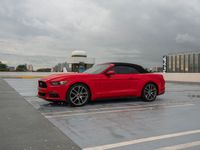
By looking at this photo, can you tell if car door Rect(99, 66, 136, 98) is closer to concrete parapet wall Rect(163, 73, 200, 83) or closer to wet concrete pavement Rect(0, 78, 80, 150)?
wet concrete pavement Rect(0, 78, 80, 150)

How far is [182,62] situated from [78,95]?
19.9 metres

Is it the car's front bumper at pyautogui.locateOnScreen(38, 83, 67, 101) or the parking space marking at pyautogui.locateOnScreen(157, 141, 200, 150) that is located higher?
the car's front bumper at pyautogui.locateOnScreen(38, 83, 67, 101)

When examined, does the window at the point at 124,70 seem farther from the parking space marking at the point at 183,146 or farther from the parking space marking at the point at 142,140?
the parking space marking at the point at 183,146

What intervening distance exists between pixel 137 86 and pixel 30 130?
4678 millimetres

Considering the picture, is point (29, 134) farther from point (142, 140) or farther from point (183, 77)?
point (183, 77)

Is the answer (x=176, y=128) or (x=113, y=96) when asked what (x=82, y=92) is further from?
(x=176, y=128)

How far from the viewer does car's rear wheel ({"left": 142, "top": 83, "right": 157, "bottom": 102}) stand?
26.9ft

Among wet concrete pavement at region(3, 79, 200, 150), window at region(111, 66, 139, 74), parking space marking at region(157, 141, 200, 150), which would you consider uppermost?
window at region(111, 66, 139, 74)

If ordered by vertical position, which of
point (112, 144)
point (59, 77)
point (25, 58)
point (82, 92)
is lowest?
point (112, 144)

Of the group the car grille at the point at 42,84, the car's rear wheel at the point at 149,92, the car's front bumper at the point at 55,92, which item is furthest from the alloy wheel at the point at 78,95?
the car's rear wheel at the point at 149,92

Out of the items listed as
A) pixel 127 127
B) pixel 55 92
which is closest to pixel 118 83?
pixel 55 92

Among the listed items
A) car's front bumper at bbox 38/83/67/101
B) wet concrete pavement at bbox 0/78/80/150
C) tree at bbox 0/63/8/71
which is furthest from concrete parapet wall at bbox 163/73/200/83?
wet concrete pavement at bbox 0/78/80/150

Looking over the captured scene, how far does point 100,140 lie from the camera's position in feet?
12.1

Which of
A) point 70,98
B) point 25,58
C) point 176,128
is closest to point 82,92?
point 70,98
